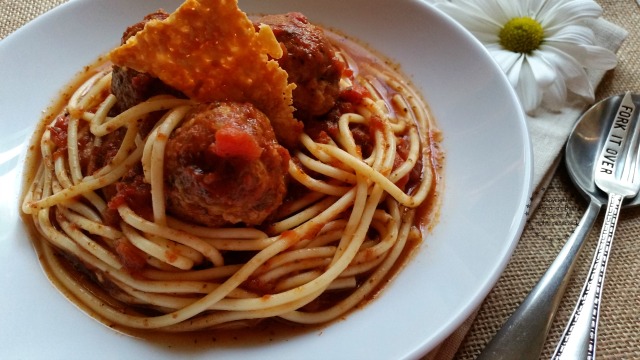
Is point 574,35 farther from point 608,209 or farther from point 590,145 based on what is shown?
point 608,209

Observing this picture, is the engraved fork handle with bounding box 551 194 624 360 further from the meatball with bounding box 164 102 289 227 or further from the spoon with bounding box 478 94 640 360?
the meatball with bounding box 164 102 289 227

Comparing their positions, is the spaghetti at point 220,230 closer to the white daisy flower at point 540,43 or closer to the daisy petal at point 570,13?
the white daisy flower at point 540,43

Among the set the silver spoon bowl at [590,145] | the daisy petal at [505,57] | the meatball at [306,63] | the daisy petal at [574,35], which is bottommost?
the silver spoon bowl at [590,145]

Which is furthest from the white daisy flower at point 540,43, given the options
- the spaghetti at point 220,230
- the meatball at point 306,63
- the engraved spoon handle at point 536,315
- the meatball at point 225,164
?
the meatball at point 225,164

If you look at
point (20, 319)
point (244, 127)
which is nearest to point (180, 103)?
point (244, 127)

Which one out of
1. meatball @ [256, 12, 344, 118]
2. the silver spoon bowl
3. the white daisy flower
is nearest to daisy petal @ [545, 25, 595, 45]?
the white daisy flower

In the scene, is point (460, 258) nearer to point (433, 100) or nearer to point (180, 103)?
point (433, 100)

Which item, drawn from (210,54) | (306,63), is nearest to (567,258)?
(306,63)
